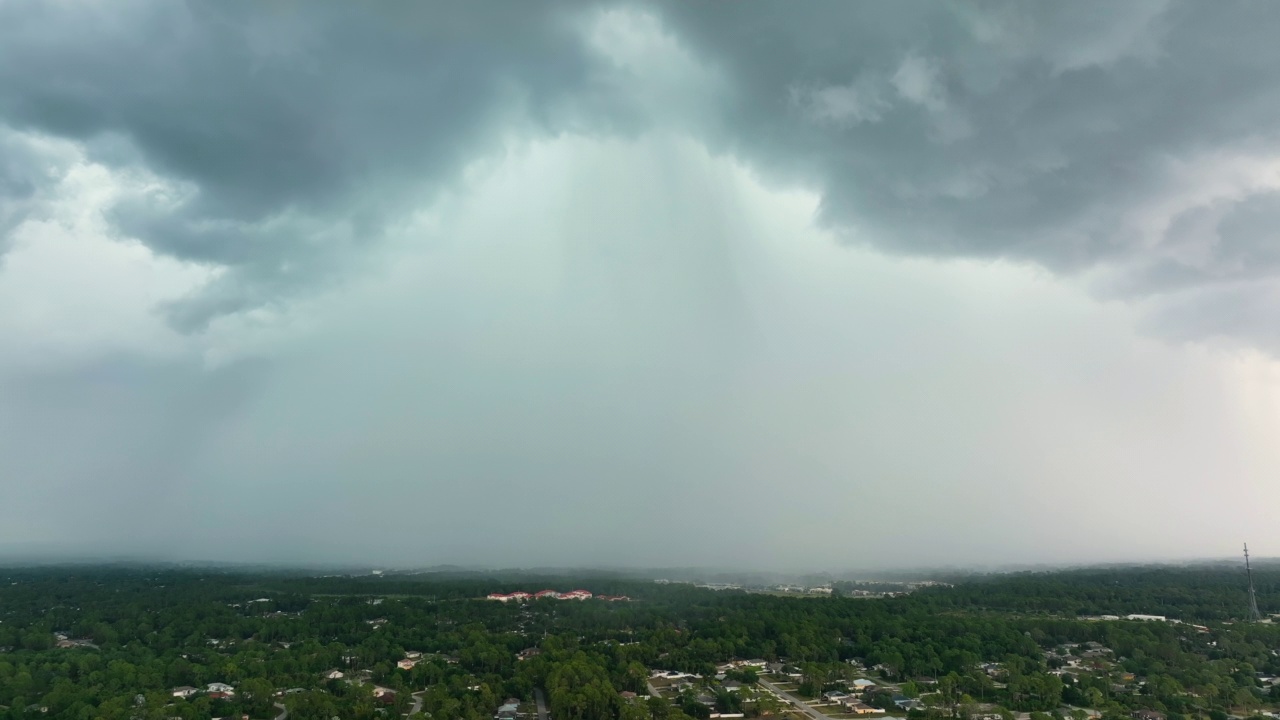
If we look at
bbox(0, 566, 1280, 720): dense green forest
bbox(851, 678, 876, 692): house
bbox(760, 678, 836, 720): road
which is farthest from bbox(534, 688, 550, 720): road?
bbox(851, 678, 876, 692): house

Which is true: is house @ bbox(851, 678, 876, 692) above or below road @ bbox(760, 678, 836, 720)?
above

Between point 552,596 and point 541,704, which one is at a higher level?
point 552,596

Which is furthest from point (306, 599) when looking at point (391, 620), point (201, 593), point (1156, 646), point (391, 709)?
point (1156, 646)

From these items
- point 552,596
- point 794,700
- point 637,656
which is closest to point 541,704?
point 637,656

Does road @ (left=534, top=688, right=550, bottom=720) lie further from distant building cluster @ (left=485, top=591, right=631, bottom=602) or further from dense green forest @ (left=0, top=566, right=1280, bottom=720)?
distant building cluster @ (left=485, top=591, right=631, bottom=602)

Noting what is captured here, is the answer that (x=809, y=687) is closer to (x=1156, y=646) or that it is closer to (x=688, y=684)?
(x=688, y=684)

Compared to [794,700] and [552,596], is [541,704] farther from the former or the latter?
[552,596]

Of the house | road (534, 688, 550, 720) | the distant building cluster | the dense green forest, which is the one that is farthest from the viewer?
the distant building cluster

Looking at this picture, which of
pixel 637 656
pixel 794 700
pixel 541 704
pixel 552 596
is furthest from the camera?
pixel 552 596
